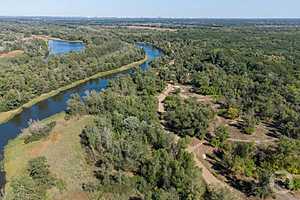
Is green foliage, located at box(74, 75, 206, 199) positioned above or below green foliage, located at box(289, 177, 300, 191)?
above

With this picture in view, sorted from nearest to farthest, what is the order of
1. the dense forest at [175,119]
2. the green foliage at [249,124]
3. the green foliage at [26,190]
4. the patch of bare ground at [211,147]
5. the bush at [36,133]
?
the green foliage at [26,190]
the dense forest at [175,119]
the patch of bare ground at [211,147]
the bush at [36,133]
the green foliage at [249,124]

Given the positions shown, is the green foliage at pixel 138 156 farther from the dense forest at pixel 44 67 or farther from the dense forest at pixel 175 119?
the dense forest at pixel 44 67

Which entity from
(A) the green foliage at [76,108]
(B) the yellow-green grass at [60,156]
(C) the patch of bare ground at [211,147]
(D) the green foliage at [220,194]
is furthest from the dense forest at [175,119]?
(B) the yellow-green grass at [60,156]

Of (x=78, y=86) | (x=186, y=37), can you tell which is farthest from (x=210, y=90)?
(x=186, y=37)

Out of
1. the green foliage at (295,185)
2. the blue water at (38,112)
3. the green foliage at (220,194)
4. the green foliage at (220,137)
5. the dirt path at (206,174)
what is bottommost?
the blue water at (38,112)

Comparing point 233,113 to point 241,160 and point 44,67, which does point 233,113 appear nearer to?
point 241,160

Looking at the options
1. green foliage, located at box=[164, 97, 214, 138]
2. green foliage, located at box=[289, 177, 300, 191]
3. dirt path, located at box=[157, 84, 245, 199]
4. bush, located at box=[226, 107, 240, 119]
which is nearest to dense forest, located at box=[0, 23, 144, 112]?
dirt path, located at box=[157, 84, 245, 199]

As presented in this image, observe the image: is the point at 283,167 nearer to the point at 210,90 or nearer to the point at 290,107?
the point at 290,107

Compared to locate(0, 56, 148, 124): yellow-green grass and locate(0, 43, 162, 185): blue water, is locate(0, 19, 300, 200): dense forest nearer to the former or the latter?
locate(0, 56, 148, 124): yellow-green grass
